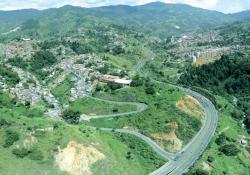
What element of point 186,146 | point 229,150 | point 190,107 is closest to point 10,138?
point 186,146

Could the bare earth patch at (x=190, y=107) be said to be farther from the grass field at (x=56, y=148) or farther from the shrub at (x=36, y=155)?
the shrub at (x=36, y=155)

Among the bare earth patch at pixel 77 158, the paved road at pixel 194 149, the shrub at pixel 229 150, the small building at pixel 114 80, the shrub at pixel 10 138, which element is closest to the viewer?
the bare earth patch at pixel 77 158

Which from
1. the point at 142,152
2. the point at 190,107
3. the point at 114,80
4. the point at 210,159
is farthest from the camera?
the point at 114,80

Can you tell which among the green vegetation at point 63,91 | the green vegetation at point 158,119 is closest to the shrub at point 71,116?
the green vegetation at point 158,119

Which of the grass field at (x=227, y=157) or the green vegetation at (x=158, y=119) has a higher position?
the green vegetation at (x=158, y=119)

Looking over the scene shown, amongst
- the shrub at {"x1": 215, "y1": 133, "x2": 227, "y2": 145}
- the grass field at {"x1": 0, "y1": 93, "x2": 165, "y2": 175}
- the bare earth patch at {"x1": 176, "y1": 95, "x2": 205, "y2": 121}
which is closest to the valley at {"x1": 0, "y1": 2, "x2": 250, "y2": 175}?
the bare earth patch at {"x1": 176, "y1": 95, "x2": 205, "y2": 121}

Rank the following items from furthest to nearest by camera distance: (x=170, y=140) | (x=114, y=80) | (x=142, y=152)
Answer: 1. (x=114, y=80)
2. (x=170, y=140)
3. (x=142, y=152)

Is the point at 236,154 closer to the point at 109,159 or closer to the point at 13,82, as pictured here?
the point at 109,159

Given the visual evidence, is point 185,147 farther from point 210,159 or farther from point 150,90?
point 150,90
